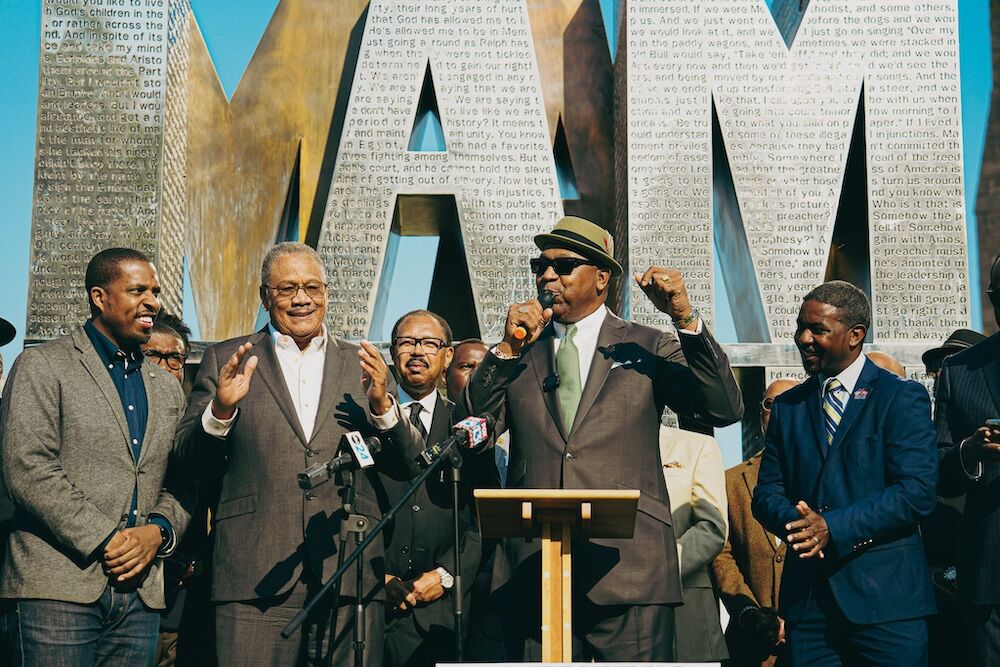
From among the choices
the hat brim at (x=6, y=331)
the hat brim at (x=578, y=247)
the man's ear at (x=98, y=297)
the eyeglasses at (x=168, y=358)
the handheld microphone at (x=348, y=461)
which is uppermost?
the hat brim at (x=578, y=247)

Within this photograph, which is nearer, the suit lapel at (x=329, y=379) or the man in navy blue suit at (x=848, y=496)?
the man in navy blue suit at (x=848, y=496)

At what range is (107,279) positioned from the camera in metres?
5.16

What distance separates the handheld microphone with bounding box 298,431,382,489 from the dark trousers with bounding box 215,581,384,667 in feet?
1.94

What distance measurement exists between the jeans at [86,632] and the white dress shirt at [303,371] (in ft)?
3.15

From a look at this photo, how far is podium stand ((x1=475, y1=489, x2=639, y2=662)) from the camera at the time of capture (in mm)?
4348

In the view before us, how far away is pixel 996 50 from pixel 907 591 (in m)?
19.6

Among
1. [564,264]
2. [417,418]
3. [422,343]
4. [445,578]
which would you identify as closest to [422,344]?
[422,343]

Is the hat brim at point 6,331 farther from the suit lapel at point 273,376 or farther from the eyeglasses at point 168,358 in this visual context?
the suit lapel at point 273,376

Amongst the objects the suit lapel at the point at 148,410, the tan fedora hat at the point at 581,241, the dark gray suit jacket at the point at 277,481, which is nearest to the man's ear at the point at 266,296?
the dark gray suit jacket at the point at 277,481

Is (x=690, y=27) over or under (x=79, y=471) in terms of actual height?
over

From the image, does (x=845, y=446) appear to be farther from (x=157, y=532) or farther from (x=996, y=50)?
(x=996, y=50)

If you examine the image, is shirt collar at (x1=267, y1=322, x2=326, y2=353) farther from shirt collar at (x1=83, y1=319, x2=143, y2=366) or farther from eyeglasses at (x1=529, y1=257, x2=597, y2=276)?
eyeglasses at (x1=529, y1=257, x2=597, y2=276)

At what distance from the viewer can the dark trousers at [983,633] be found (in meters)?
4.62

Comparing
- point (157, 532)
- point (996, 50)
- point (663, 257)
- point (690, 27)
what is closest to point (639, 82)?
point (690, 27)
